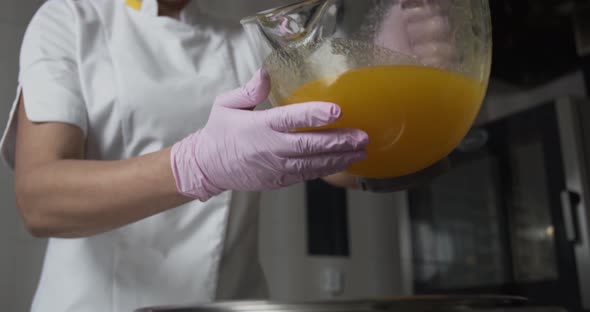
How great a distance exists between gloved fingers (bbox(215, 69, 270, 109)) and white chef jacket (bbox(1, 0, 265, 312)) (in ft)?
1.01

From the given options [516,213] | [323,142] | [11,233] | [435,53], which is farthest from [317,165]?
[516,213]

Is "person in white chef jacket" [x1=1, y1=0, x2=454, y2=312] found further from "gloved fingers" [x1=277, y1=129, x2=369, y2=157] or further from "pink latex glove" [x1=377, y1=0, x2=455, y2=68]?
"pink latex glove" [x1=377, y1=0, x2=455, y2=68]

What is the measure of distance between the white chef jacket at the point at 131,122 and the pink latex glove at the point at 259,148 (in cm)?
28

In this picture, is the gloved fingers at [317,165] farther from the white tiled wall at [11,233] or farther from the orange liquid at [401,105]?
the white tiled wall at [11,233]

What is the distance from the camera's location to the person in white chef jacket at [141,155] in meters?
0.61

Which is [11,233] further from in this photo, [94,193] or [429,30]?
[429,30]

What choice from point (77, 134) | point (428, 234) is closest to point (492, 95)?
point (428, 234)

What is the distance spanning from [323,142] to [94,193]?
1.07ft

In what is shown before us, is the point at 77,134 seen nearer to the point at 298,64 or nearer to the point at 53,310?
the point at 53,310

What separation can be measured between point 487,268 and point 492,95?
99cm

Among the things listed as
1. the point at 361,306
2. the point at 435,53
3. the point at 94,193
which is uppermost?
the point at 435,53

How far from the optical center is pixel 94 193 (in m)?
0.67

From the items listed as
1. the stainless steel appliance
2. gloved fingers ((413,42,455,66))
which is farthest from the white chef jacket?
the stainless steel appliance

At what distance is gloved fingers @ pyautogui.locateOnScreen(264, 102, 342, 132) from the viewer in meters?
0.47
